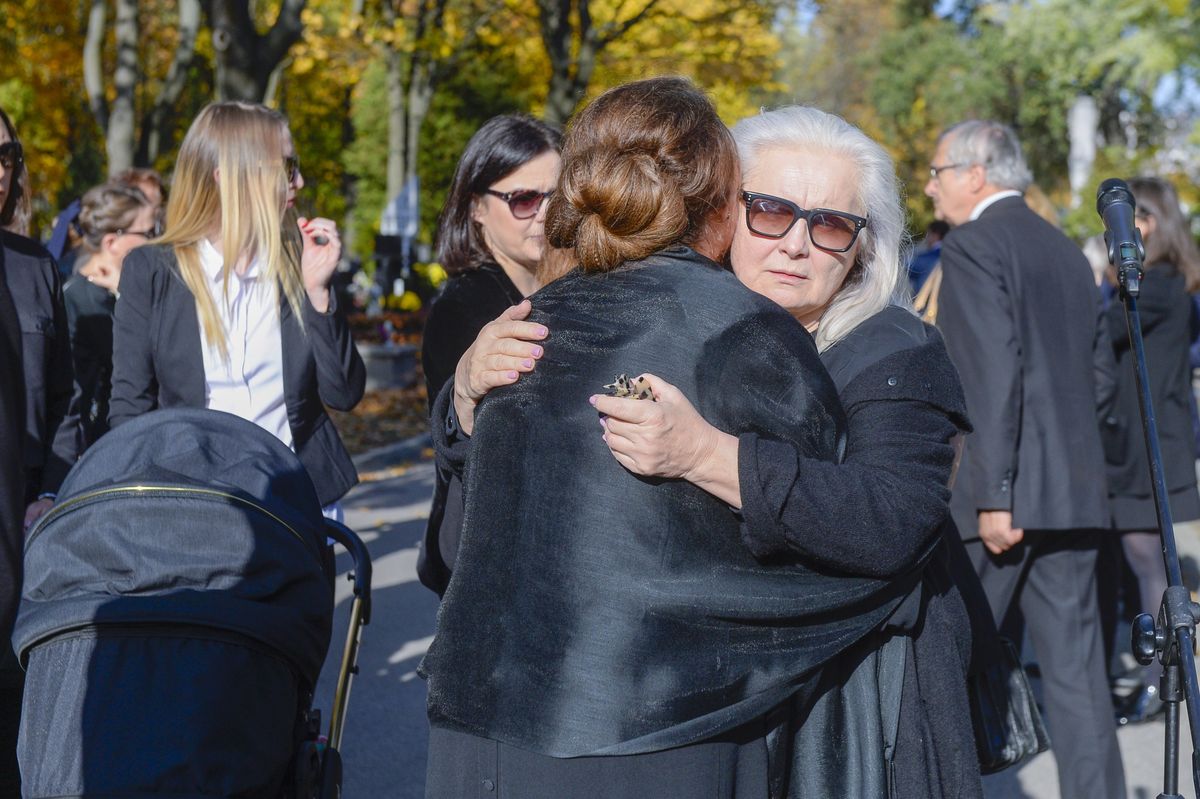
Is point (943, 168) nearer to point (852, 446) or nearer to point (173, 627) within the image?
point (852, 446)

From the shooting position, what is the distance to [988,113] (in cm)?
4250

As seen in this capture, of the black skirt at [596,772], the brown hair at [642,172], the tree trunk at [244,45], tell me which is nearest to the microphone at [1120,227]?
the brown hair at [642,172]

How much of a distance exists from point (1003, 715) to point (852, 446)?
1058 mm

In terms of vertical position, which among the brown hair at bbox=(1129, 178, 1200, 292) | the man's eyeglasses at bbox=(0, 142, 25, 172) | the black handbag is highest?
the man's eyeglasses at bbox=(0, 142, 25, 172)

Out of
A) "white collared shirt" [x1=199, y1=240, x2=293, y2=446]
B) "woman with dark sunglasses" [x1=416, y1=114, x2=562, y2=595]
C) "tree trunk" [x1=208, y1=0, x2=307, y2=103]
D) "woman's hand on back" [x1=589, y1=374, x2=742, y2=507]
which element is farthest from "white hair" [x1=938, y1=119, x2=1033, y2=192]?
"tree trunk" [x1=208, y1=0, x2=307, y2=103]

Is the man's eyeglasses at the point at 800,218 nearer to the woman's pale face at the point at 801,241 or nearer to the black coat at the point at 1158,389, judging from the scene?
the woman's pale face at the point at 801,241

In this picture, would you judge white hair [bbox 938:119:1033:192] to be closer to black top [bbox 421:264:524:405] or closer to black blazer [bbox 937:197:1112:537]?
black blazer [bbox 937:197:1112:537]

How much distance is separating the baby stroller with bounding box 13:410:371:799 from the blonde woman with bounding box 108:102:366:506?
0.86 meters

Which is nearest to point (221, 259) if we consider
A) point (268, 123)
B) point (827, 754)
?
point (268, 123)

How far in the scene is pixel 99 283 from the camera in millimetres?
5703

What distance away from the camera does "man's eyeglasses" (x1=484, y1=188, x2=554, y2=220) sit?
3746mm

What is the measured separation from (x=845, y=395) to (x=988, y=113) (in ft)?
141

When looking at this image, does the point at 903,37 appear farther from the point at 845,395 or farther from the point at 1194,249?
the point at 845,395

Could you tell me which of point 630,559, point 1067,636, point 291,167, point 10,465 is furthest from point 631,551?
point 1067,636
